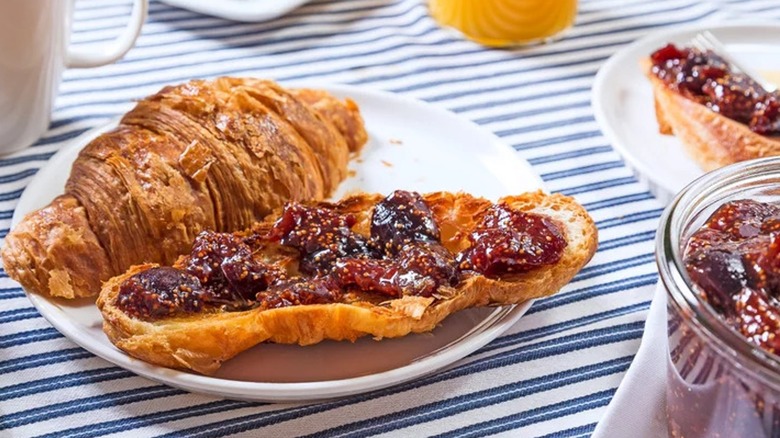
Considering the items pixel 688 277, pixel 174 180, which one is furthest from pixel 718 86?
pixel 174 180

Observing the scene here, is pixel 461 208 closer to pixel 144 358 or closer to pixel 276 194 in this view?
pixel 276 194

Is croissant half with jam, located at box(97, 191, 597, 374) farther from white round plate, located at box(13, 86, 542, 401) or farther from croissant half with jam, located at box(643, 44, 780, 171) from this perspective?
croissant half with jam, located at box(643, 44, 780, 171)

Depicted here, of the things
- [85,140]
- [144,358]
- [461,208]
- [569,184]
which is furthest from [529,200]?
[85,140]

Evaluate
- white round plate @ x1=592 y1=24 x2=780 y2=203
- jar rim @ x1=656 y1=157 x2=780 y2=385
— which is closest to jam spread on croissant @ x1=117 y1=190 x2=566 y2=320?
jar rim @ x1=656 y1=157 x2=780 y2=385

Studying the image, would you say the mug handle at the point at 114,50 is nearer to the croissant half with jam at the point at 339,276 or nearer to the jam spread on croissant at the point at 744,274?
the croissant half with jam at the point at 339,276

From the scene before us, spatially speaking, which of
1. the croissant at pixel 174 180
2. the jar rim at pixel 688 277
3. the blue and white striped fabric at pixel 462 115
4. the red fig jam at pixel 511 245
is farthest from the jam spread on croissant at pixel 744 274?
the croissant at pixel 174 180

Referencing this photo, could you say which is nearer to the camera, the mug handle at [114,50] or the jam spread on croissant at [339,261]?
the jam spread on croissant at [339,261]

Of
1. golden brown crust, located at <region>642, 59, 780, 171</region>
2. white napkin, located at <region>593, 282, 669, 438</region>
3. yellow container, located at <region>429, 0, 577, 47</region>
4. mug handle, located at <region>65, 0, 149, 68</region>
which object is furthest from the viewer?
yellow container, located at <region>429, 0, 577, 47</region>
